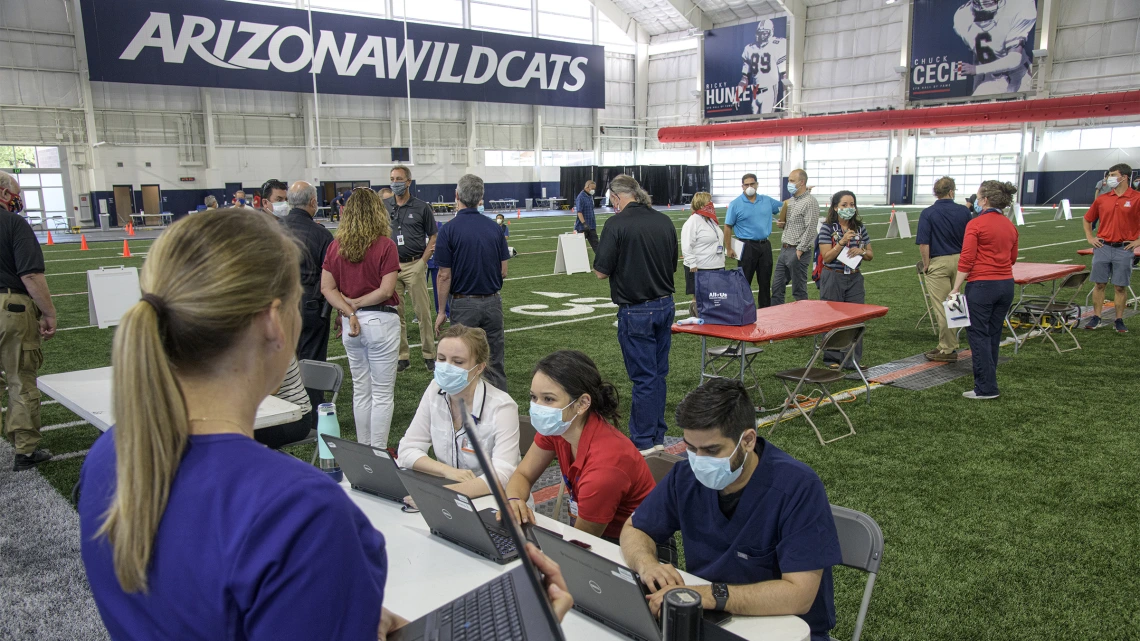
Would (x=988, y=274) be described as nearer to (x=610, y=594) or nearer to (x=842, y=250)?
(x=842, y=250)

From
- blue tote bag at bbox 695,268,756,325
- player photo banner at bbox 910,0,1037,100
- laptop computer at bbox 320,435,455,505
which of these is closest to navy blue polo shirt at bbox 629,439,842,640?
laptop computer at bbox 320,435,455,505

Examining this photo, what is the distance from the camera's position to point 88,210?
30453mm

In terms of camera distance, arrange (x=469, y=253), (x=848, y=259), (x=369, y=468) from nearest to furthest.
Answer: (x=369, y=468), (x=469, y=253), (x=848, y=259)

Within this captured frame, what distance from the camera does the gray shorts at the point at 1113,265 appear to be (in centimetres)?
935

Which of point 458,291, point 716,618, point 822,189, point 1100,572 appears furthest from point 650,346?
point 822,189

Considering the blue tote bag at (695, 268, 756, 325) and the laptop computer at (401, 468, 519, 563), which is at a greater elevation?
the blue tote bag at (695, 268, 756, 325)

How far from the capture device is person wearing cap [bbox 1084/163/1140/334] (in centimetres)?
900

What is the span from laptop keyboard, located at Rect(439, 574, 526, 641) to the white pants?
379cm

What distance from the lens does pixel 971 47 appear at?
3344 centimetres

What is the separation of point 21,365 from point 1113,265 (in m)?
11.3

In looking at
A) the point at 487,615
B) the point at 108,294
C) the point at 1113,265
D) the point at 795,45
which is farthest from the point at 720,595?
the point at 795,45

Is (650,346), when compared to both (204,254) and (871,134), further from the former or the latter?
(871,134)

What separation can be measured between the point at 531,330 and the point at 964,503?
634cm

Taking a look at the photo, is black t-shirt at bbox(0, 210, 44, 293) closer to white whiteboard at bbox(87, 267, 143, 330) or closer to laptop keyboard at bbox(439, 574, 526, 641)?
laptop keyboard at bbox(439, 574, 526, 641)
